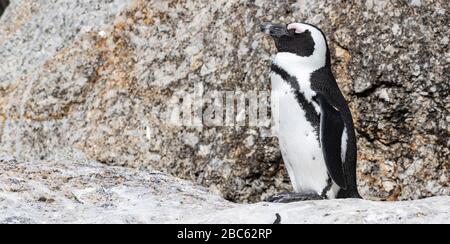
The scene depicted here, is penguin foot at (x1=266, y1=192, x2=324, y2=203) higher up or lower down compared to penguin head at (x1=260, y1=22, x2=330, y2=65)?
lower down

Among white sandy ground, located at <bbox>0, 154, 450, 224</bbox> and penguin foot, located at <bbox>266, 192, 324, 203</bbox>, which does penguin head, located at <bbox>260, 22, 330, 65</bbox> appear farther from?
white sandy ground, located at <bbox>0, 154, 450, 224</bbox>

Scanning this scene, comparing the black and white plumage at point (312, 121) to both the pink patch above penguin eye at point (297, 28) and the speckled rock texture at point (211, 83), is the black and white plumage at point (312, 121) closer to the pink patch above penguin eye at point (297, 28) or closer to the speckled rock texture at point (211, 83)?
the pink patch above penguin eye at point (297, 28)

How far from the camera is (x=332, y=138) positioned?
471 centimetres

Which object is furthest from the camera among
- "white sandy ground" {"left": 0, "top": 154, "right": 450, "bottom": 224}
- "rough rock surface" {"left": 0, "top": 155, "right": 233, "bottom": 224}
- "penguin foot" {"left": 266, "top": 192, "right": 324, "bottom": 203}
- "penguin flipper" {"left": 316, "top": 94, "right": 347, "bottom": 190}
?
"penguin flipper" {"left": 316, "top": 94, "right": 347, "bottom": 190}

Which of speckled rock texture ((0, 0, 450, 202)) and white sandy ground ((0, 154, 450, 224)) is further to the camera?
speckled rock texture ((0, 0, 450, 202))

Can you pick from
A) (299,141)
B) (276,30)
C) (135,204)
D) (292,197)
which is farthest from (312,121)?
(135,204)

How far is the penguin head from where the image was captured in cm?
493

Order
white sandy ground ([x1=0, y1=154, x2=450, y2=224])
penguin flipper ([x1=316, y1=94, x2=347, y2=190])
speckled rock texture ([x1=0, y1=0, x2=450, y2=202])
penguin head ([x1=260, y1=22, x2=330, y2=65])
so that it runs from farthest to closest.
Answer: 1. speckled rock texture ([x1=0, y1=0, x2=450, y2=202])
2. penguin head ([x1=260, y1=22, x2=330, y2=65])
3. penguin flipper ([x1=316, y1=94, x2=347, y2=190])
4. white sandy ground ([x1=0, y1=154, x2=450, y2=224])

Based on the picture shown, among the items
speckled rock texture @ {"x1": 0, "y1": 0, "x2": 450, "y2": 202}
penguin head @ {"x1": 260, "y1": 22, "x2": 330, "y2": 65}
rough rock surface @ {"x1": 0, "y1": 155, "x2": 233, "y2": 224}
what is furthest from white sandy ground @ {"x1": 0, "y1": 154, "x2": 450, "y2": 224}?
penguin head @ {"x1": 260, "y1": 22, "x2": 330, "y2": 65}

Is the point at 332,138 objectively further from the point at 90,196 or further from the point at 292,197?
the point at 90,196

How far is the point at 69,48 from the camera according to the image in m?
6.36

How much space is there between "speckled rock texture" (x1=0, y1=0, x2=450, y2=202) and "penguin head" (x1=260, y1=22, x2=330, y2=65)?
0.64 m

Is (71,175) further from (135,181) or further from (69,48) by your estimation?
(69,48)
